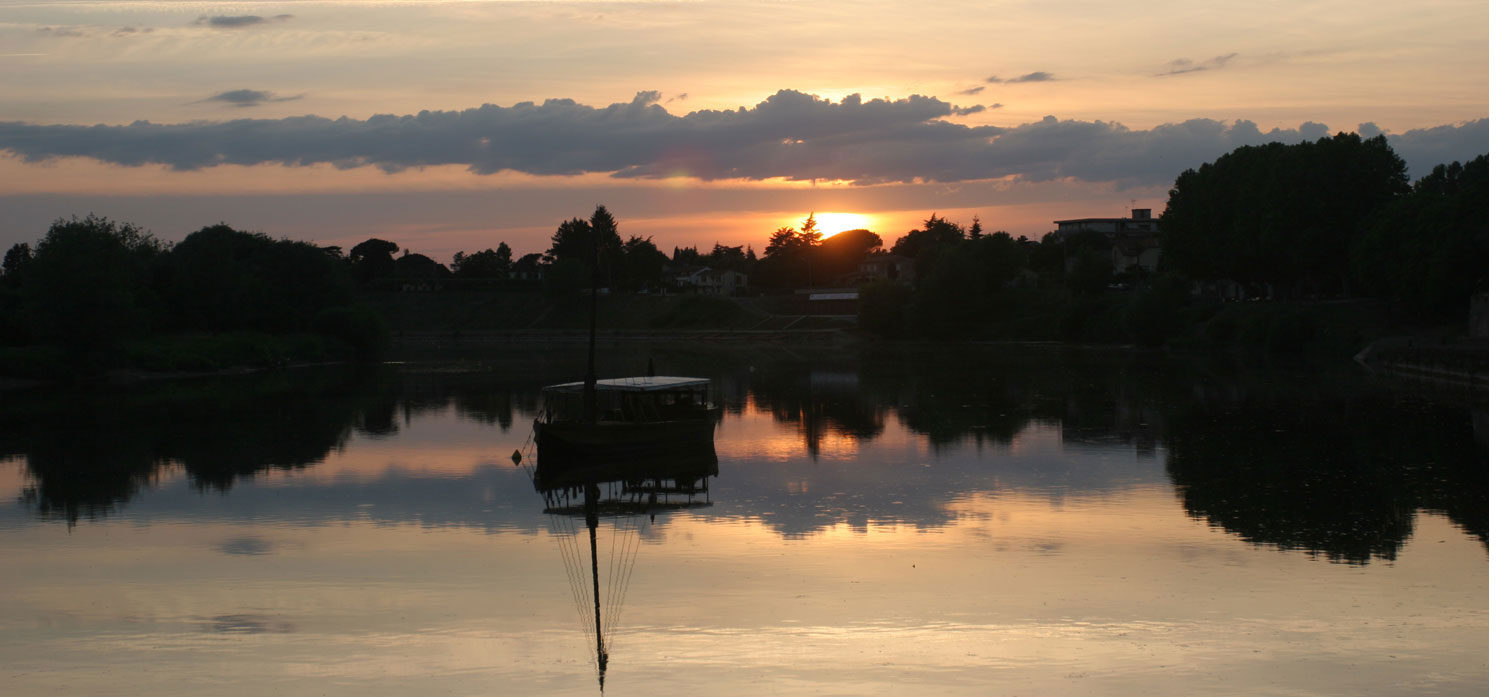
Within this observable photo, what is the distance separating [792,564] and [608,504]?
7.35 metres

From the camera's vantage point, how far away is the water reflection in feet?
87.8

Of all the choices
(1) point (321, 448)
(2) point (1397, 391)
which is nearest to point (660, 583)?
(1) point (321, 448)

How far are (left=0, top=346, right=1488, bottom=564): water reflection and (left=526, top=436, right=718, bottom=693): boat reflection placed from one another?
1075mm

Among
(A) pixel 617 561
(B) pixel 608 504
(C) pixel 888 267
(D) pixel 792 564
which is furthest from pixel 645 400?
(C) pixel 888 267

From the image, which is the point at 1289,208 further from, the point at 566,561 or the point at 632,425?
the point at 566,561

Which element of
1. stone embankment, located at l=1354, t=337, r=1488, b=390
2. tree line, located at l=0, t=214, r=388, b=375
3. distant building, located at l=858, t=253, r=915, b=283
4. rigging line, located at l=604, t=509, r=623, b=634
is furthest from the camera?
distant building, located at l=858, t=253, r=915, b=283

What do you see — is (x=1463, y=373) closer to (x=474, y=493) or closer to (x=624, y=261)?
(x=474, y=493)

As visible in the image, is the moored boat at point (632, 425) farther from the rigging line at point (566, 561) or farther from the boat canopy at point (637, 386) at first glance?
the rigging line at point (566, 561)

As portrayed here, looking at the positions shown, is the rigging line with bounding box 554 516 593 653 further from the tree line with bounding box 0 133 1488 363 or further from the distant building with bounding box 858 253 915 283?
the distant building with bounding box 858 253 915 283

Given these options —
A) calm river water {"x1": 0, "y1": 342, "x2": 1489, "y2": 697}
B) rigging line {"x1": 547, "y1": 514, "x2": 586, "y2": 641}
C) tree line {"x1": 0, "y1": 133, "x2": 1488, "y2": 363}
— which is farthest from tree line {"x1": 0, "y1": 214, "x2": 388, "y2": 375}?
rigging line {"x1": 547, "y1": 514, "x2": 586, "y2": 641}

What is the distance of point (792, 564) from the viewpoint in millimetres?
21359

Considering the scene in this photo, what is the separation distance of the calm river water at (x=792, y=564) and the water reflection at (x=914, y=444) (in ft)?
0.69

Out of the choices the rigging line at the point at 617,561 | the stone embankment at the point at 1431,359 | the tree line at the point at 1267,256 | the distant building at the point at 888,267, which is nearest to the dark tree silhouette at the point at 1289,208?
the tree line at the point at 1267,256

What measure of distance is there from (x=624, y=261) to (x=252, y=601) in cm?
15236
